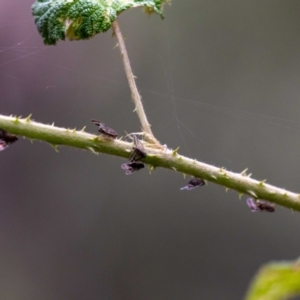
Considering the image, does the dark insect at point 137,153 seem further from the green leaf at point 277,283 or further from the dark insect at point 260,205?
the green leaf at point 277,283

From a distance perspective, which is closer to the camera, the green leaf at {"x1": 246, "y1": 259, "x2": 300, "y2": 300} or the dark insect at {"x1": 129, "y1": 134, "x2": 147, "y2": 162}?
the green leaf at {"x1": 246, "y1": 259, "x2": 300, "y2": 300}

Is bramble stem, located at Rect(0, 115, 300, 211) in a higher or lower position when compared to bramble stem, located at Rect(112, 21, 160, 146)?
lower

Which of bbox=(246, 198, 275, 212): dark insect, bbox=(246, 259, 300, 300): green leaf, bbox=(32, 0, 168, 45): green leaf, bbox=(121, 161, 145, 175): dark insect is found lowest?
bbox=(246, 259, 300, 300): green leaf

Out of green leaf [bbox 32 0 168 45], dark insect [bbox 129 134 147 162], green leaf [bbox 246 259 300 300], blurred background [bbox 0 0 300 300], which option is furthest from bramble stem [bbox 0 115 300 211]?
blurred background [bbox 0 0 300 300]

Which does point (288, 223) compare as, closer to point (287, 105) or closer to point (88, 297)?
point (287, 105)

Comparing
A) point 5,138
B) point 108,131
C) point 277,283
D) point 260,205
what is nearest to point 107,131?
point 108,131

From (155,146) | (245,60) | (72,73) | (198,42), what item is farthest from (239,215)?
(155,146)

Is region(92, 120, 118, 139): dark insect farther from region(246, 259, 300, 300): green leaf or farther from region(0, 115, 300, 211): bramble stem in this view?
region(246, 259, 300, 300): green leaf
